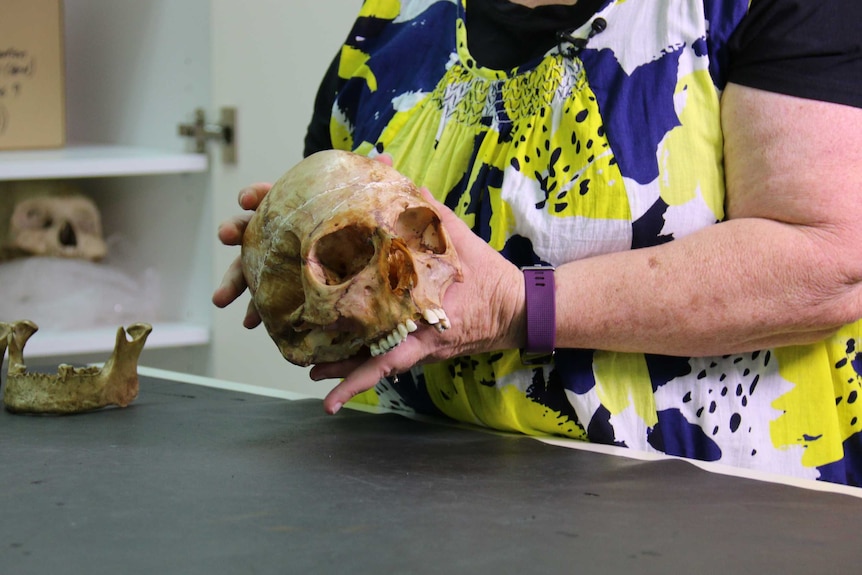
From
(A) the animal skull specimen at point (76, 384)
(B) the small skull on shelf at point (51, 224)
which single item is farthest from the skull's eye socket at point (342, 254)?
(B) the small skull on shelf at point (51, 224)

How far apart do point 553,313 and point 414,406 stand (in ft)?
0.96

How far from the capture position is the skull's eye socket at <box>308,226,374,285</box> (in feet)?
3.50

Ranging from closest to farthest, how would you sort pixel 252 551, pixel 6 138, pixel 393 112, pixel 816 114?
pixel 252 551
pixel 816 114
pixel 393 112
pixel 6 138

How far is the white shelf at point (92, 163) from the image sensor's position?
7.12 feet

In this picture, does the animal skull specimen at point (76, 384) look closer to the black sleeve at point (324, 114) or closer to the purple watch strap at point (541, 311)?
the black sleeve at point (324, 114)

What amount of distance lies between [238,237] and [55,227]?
4.25ft

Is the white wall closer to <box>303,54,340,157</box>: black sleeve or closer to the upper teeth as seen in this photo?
<box>303,54,340,157</box>: black sleeve

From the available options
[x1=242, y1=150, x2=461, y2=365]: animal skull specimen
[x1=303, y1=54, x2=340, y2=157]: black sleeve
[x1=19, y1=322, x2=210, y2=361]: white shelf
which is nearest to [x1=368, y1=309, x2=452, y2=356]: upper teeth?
[x1=242, y1=150, x2=461, y2=365]: animal skull specimen

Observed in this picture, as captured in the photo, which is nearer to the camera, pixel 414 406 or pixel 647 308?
pixel 647 308

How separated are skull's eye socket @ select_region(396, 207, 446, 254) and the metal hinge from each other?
1381 mm

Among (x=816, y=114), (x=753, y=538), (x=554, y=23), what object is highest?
(x=554, y=23)

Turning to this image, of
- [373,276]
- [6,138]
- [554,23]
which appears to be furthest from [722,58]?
[6,138]

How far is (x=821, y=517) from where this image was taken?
2.80ft

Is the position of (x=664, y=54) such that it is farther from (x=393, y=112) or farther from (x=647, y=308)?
(x=393, y=112)
